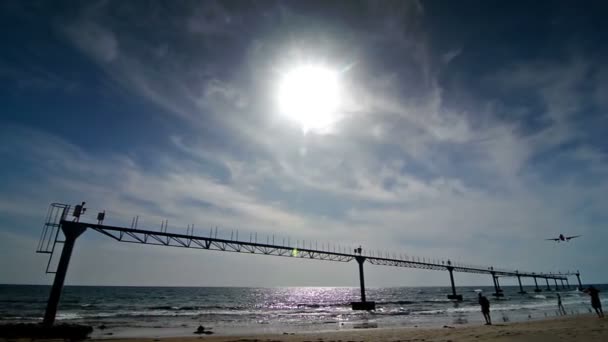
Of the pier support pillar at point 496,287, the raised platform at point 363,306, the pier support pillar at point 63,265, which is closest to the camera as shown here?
the pier support pillar at point 63,265

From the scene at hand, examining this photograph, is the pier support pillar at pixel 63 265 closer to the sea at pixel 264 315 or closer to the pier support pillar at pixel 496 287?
the sea at pixel 264 315

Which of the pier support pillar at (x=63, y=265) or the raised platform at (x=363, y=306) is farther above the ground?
the pier support pillar at (x=63, y=265)

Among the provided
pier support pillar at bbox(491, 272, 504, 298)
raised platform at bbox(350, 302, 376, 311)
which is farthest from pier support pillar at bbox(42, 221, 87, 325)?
pier support pillar at bbox(491, 272, 504, 298)

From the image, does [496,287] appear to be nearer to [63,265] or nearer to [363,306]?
[363,306]

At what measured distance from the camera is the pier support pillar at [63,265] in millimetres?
18625

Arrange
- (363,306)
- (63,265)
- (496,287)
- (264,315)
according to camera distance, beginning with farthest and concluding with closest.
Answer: (496,287)
(363,306)
(264,315)
(63,265)

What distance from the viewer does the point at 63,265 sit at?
19.7 m

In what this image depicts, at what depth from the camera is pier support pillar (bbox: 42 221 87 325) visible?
61.1ft

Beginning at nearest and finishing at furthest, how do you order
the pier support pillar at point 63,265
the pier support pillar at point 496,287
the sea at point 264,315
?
the pier support pillar at point 63,265 < the sea at point 264,315 < the pier support pillar at point 496,287

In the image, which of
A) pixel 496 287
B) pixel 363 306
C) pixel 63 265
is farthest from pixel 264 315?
pixel 496 287

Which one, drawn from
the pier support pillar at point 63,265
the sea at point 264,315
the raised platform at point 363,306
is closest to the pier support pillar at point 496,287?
the sea at point 264,315

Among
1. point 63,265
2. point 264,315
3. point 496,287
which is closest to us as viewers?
point 63,265

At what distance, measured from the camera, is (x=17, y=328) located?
605 inches

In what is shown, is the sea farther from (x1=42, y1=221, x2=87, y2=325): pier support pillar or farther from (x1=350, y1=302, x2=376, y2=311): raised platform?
(x1=42, y1=221, x2=87, y2=325): pier support pillar
